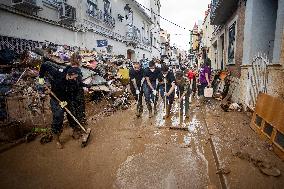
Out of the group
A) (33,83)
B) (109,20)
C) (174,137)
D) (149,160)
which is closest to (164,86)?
(174,137)

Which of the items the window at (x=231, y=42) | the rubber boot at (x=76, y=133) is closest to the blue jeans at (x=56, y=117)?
the rubber boot at (x=76, y=133)

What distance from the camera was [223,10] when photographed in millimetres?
11969

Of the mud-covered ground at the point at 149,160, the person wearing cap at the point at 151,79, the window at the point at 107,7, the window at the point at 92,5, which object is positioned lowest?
the mud-covered ground at the point at 149,160

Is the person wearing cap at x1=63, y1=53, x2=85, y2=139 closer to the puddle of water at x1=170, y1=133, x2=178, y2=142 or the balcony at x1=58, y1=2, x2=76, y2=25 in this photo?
the puddle of water at x1=170, y1=133, x2=178, y2=142

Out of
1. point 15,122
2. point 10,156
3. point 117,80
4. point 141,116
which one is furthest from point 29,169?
point 117,80

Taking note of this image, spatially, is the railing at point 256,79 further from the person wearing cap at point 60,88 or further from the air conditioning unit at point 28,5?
the air conditioning unit at point 28,5

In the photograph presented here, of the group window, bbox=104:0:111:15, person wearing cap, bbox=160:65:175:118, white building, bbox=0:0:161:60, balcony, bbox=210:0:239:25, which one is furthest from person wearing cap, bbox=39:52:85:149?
window, bbox=104:0:111:15

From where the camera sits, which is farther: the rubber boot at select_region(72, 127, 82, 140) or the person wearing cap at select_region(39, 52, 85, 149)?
the rubber boot at select_region(72, 127, 82, 140)

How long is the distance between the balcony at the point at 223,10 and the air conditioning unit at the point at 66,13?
792cm

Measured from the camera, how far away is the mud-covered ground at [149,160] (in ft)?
11.6

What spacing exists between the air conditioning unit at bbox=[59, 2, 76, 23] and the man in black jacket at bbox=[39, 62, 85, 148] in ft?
27.0

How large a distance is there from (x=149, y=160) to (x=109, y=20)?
16739 mm

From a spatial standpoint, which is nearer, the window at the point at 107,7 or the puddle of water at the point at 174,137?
the puddle of water at the point at 174,137

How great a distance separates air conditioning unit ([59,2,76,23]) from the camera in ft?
40.6
